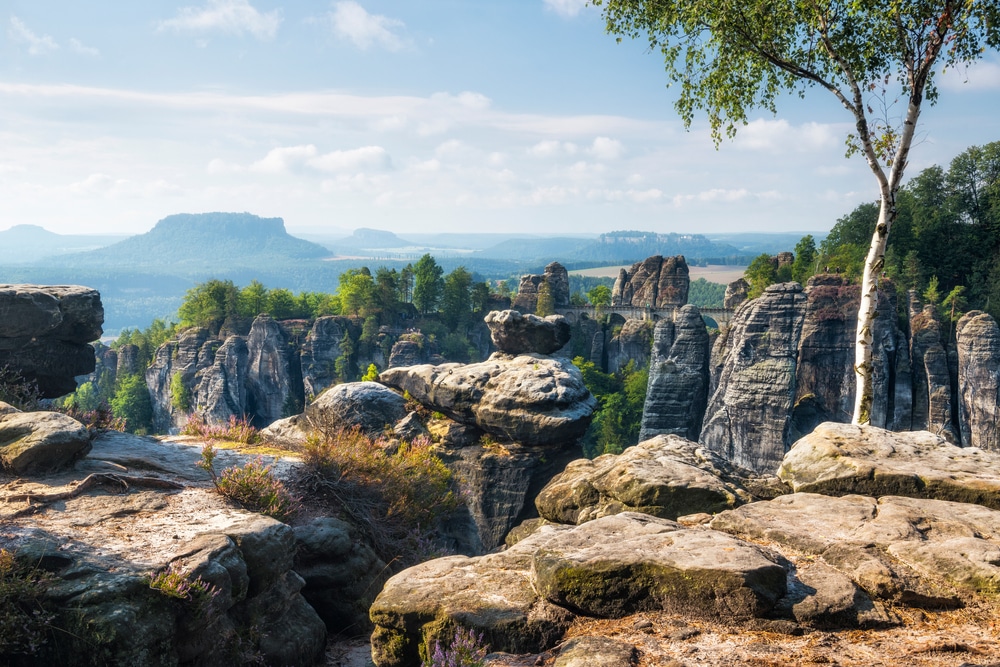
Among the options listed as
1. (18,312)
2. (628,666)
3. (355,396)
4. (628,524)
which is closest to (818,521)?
(628,524)

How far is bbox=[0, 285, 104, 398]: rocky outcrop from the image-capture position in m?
13.5

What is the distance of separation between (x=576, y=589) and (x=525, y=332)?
44.9 ft

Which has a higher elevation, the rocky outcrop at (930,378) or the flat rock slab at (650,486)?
the flat rock slab at (650,486)

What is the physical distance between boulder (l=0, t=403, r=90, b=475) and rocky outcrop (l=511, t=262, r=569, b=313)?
7529cm

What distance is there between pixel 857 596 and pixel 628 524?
2308 millimetres

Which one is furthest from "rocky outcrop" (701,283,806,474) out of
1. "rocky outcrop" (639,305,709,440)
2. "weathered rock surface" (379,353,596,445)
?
"weathered rock surface" (379,353,596,445)

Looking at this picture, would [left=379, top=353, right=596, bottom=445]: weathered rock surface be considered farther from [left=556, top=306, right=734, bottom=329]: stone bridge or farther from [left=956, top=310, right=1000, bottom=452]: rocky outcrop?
[left=556, top=306, right=734, bottom=329]: stone bridge

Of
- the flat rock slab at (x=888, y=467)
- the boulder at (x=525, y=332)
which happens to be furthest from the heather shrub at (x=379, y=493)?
the boulder at (x=525, y=332)

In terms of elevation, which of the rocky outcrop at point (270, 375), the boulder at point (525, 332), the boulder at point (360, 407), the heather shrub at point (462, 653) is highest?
the boulder at point (525, 332)

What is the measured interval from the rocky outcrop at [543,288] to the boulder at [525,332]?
211 feet

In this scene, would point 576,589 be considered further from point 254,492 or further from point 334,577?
point 254,492

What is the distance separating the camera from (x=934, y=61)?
12.4 metres

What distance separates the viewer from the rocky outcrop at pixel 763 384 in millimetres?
46062

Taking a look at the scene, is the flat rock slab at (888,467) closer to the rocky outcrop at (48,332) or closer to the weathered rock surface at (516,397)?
the weathered rock surface at (516,397)
